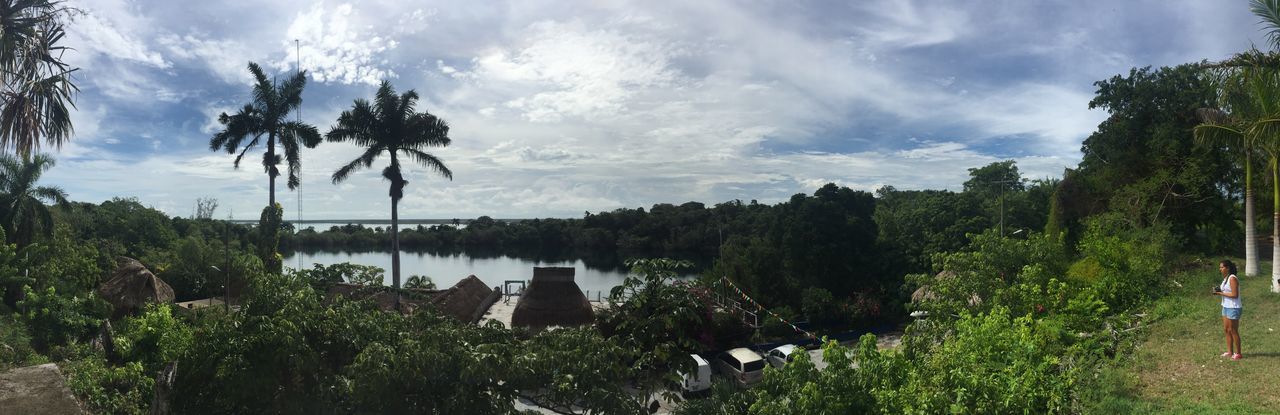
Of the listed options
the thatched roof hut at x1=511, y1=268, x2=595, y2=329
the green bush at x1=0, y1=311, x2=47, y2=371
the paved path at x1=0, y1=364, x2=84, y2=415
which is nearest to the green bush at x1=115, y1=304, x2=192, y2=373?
the green bush at x1=0, y1=311, x2=47, y2=371

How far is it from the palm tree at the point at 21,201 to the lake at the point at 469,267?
66.9 ft

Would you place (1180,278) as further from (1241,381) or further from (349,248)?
(349,248)

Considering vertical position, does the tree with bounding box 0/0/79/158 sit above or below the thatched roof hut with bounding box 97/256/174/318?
above

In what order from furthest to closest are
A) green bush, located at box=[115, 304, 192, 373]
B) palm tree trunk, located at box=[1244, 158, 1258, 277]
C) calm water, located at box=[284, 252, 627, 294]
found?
calm water, located at box=[284, 252, 627, 294] → palm tree trunk, located at box=[1244, 158, 1258, 277] → green bush, located at box=[115, 304, 192, 373]

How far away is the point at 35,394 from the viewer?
7.87m

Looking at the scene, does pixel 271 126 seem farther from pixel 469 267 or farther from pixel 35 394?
pixel 469 267

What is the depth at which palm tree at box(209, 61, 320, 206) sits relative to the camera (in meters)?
23.9

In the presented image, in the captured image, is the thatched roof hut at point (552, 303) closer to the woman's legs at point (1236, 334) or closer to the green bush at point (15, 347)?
the green bush at point (15, 347)

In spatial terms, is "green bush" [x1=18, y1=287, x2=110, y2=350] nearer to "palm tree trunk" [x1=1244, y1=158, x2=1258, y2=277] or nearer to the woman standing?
the woman standing

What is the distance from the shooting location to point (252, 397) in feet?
21.6

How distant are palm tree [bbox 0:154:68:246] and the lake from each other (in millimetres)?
20383

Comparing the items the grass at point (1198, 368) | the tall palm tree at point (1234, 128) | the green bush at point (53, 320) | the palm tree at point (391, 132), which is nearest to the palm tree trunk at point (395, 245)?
the palm tree at point (391, 132)

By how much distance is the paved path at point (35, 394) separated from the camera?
762cm

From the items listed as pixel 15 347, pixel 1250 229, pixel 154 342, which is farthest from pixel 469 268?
pixel 1250 229
